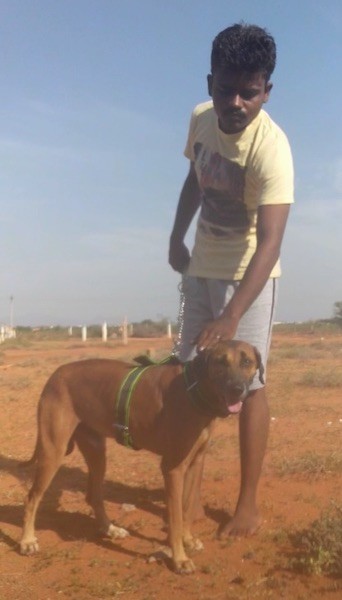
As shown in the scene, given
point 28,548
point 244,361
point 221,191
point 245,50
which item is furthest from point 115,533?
point 245,50

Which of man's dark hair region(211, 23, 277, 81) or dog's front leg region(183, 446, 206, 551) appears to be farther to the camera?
dog's front leg region(183, 446, 206, 551)

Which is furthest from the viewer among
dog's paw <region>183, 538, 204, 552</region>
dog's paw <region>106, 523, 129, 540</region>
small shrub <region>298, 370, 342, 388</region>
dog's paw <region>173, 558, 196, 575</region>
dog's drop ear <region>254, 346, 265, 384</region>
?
small shrub <region>298, 370, 342, 388</region>

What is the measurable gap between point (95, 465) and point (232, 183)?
6.29 feet

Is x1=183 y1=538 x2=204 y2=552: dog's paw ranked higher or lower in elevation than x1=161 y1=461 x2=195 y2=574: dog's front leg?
lower

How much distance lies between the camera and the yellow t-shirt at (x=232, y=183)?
429 cm

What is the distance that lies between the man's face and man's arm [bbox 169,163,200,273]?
837 millimetres

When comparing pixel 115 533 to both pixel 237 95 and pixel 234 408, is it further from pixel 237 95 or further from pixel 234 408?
pixel 237 95

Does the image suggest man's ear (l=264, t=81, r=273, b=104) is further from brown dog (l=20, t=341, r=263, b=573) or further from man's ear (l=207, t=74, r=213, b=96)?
brown dog (l=20, t=341, r=263, b=573)

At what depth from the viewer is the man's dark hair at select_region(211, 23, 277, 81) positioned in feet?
13.7

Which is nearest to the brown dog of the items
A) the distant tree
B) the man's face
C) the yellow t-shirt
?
the yellow t-shirt

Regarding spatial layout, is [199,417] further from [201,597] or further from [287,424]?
[287,424]

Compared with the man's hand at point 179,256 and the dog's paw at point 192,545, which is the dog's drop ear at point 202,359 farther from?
the man's hand at point 179,256

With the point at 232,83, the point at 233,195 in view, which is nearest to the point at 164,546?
the point at 233,195

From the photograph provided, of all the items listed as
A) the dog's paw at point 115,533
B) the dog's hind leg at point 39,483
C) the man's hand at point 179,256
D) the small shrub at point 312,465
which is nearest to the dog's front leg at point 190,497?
the dog's paw at point 115,533
